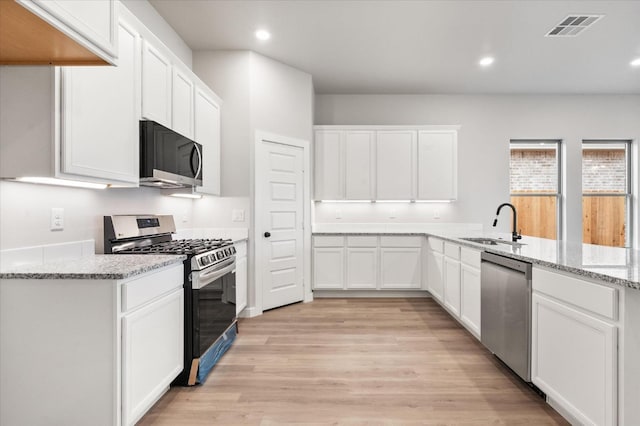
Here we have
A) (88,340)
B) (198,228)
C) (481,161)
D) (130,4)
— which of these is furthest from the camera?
(481,161)

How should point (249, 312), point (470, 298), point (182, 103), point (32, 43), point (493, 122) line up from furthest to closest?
point (493, 122) → point (249, 312) → point (470, 298) → point (182, 103) → point (32, 43)

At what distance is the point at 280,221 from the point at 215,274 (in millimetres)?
1741

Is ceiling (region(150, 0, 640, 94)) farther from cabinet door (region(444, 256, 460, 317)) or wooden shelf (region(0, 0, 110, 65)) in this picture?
cabinet door (region(444, 256, 460, 317))

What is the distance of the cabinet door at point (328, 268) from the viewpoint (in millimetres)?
4828

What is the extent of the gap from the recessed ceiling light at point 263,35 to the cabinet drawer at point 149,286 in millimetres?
2598

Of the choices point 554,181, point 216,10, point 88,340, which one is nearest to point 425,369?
point 88,340

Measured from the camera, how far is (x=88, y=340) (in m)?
1.67

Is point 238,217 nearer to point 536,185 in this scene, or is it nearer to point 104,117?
point 104,117

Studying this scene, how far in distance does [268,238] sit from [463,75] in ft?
11.2

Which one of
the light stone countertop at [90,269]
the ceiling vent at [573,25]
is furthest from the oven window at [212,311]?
the ceiling vent at [573,25]

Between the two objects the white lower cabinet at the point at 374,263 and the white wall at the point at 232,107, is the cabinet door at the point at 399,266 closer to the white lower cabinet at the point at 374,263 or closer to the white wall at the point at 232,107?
the white lower cabinet at the point at 374,263

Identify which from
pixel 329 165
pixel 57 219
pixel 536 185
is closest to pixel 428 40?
pixel 329 165

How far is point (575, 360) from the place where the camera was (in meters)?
1.81

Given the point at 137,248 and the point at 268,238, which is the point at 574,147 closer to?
the point at 268,238
